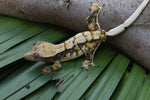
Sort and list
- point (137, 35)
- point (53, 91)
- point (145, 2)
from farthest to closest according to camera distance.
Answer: point (137, 35) → point (145, 2) → point (53, 91)

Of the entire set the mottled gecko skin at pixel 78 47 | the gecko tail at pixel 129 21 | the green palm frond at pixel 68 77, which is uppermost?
the gecko tail at pixel 129 21

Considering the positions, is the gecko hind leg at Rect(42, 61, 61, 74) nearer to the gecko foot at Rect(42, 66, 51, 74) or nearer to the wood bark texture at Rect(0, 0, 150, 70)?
the gecko foot at Rect(42, 66, 51, 74)

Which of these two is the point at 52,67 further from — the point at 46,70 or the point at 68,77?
the point at 68,77

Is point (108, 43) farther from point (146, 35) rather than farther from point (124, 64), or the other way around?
point (146, 35)

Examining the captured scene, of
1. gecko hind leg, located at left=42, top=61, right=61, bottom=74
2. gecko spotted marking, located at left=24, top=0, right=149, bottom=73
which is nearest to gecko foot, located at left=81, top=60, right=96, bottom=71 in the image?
gecko spotted marking, located at left=24, top=0, right=149, bottom=73

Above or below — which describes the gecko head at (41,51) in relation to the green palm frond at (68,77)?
above

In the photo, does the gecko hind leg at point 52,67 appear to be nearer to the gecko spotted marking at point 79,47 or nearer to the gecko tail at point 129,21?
the gecko spotted marking at point 79,47

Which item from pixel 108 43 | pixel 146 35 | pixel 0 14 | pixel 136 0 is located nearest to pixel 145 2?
pixel 136 0

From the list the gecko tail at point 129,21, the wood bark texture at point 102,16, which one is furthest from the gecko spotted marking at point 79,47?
the wood bark texture at point 102,16
